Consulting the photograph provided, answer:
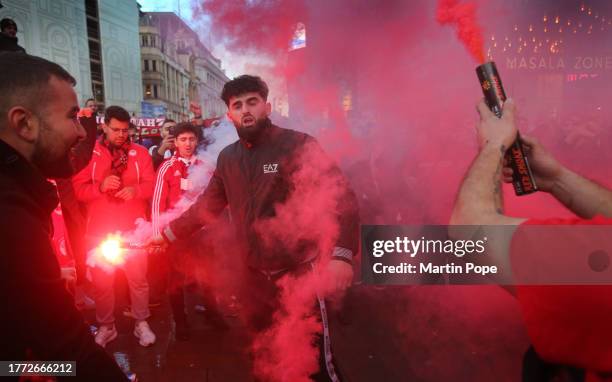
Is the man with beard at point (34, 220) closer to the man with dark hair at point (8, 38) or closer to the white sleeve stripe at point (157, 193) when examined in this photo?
the white sleeve stripe at point (157, 193)

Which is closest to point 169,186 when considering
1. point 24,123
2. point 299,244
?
point 299,244

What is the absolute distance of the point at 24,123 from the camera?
135cm

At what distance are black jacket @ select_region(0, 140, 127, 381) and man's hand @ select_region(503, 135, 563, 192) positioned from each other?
178 centimetres

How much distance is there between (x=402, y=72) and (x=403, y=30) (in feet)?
2.65

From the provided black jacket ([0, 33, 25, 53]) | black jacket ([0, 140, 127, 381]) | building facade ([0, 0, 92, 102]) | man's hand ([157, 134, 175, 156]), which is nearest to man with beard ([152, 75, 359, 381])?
black jacket ([0, 140, 127, 381])

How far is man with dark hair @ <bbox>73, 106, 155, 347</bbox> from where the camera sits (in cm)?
384

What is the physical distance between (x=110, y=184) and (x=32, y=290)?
2.93 metres

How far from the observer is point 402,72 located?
687 centimetres

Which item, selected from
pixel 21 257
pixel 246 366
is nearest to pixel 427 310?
pixel 246 366

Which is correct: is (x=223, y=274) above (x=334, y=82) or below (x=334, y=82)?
below

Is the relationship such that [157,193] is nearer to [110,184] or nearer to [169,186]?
[169,186]

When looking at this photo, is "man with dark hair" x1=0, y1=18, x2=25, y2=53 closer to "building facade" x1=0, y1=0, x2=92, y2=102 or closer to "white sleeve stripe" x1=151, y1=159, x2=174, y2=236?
"white sleeve stripe" x1=151, y1=159, x2=174, y2=236

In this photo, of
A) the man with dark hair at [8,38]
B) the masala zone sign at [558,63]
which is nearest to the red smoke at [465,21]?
the man with dark hair at [8,38]

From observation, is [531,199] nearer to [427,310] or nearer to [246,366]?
[427,310]
